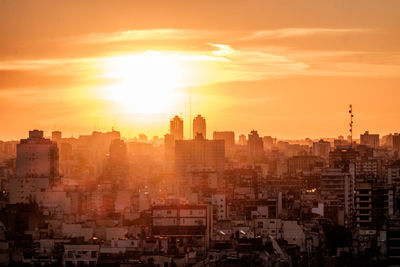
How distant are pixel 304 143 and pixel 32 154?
7129 centimetres

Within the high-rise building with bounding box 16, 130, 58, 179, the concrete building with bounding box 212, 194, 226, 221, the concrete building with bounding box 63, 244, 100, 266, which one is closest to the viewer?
the concrete building with bounding box 63, 244, 100, 266

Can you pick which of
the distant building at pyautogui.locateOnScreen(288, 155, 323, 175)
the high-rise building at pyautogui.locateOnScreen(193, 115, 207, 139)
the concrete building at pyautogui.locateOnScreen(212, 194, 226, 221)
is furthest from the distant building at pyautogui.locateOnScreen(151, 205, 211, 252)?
the high-rise building at pyautogui.locateOnScreen(193, 115, 207, 139)

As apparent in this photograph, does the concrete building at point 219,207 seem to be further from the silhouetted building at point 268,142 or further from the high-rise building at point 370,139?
the silhouetted building at point 268,142

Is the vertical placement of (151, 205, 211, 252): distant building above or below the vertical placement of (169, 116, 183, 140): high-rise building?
below

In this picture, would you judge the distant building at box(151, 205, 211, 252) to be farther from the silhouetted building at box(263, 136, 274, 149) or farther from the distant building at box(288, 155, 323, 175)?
the silhouetted building at box(263, 136, 274, 149)

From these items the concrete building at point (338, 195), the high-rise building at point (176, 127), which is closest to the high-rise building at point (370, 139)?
the high-rise building at point (176, 127)

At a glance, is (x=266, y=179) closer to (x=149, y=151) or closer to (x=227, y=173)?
(x=227, y=173)

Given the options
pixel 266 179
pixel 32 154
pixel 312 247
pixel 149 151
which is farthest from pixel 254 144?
pixel 312 247

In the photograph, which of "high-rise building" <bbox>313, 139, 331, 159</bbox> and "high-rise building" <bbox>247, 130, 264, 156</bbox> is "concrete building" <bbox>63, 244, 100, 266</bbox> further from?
"high-rise building" <bbox>247, 130, 264, 156</bbox>

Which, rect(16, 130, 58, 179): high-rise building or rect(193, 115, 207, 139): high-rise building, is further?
rect(193, 115, 207, 139): high-rise building

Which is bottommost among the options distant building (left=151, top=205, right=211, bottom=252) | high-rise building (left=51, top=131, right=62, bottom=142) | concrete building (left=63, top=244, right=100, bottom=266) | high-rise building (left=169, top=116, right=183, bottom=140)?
concrete building (left=63, top=244, right=100, bottom=266)

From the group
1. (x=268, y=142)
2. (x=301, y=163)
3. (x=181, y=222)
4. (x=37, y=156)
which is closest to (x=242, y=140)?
(x=268, y=142)

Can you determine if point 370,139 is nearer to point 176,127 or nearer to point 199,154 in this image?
point 176,127

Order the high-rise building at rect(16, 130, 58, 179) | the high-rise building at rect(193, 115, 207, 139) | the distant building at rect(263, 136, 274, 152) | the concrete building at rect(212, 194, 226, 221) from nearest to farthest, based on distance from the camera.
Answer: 1. the concrete building at rect(212, 194, 226, 221)
2. the high-rise building at rect(16, 130, 58, 179)
3. the high-rise building at rect(193, 115, 207, 139)
4. the distant building at rect(263, 136, 274, 152)
